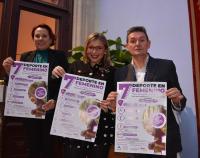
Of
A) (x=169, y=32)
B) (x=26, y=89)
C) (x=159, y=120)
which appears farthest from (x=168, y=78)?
(x=169, y=32)

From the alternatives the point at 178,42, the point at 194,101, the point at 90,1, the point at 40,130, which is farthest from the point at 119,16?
the point at 40,130

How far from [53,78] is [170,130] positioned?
2.77 ft

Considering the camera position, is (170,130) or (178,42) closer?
(170,130)

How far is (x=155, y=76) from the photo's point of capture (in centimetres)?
151

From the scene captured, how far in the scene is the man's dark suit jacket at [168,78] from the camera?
1.43 m

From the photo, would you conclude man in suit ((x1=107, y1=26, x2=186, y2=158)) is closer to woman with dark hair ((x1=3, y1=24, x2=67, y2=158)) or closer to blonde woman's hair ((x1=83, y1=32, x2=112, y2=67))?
blonde woman's hair ((x1=83, y1=32, x2=112, y2=67))

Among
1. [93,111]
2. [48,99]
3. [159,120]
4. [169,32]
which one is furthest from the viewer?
[169,32]

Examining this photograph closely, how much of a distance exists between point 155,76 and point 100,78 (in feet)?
1.20

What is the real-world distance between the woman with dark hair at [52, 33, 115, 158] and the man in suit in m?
0.10

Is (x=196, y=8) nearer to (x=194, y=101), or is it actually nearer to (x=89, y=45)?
(x=194, y=101)

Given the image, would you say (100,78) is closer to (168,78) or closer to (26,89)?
(168,78)

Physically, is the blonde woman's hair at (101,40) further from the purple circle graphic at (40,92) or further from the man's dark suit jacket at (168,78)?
the purple circle graphic at (40,92)

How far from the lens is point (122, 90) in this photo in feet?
5.07

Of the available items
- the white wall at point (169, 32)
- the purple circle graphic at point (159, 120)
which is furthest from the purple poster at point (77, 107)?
the white wall at point (169, 32)
